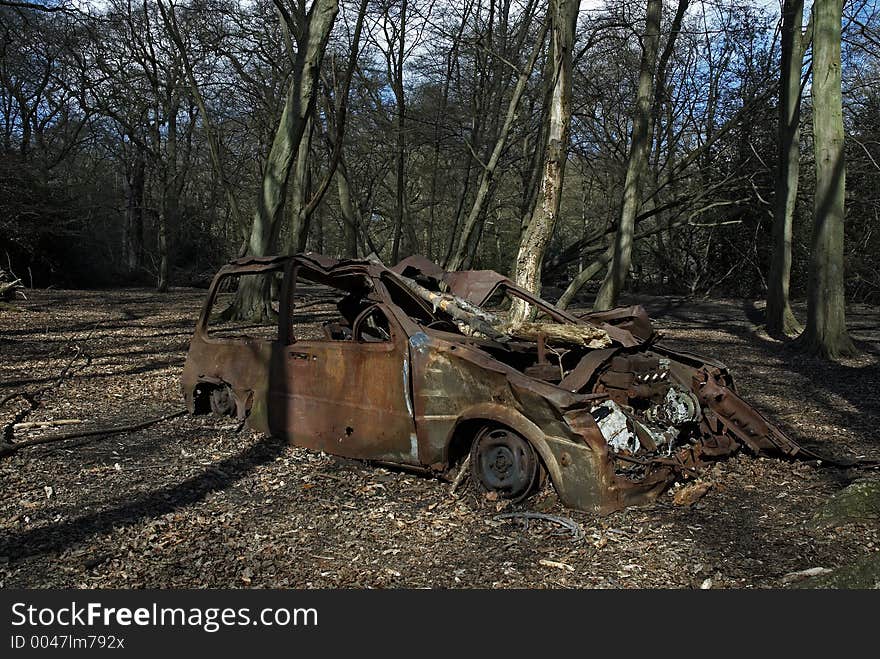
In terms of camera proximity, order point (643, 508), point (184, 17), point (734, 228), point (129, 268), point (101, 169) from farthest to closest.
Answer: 1. point (101, 169)
2. point (129, 268)
3. point (734, 228)
4. point (184, 17)
5. point (643, 508)

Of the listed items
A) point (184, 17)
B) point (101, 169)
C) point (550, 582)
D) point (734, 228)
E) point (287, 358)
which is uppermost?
point (184, 17)

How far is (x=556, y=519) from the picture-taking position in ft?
14.5

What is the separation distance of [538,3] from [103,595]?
65.1ft

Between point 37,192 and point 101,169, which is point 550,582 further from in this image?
point 101,169

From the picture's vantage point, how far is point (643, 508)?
182 inches

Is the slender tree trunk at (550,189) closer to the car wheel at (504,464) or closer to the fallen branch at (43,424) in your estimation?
the car wheel at (504,464)

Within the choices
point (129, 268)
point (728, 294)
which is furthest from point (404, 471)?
point (129, 268)

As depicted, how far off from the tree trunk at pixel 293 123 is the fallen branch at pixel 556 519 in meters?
9.87

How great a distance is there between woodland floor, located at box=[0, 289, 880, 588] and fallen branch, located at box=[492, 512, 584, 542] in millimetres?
45

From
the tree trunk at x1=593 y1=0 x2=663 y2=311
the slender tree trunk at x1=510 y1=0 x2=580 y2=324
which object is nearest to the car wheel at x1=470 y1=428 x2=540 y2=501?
the slender tree trunk at x1=510 y1=0 x2=580 y2=324

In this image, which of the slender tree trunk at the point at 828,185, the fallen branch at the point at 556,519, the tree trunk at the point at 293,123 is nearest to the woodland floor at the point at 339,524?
the fallen branch at the point at 556,519

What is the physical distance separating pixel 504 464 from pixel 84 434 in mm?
4080

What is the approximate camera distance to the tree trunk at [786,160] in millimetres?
14945

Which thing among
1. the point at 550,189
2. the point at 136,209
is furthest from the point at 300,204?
the point at 136,209
